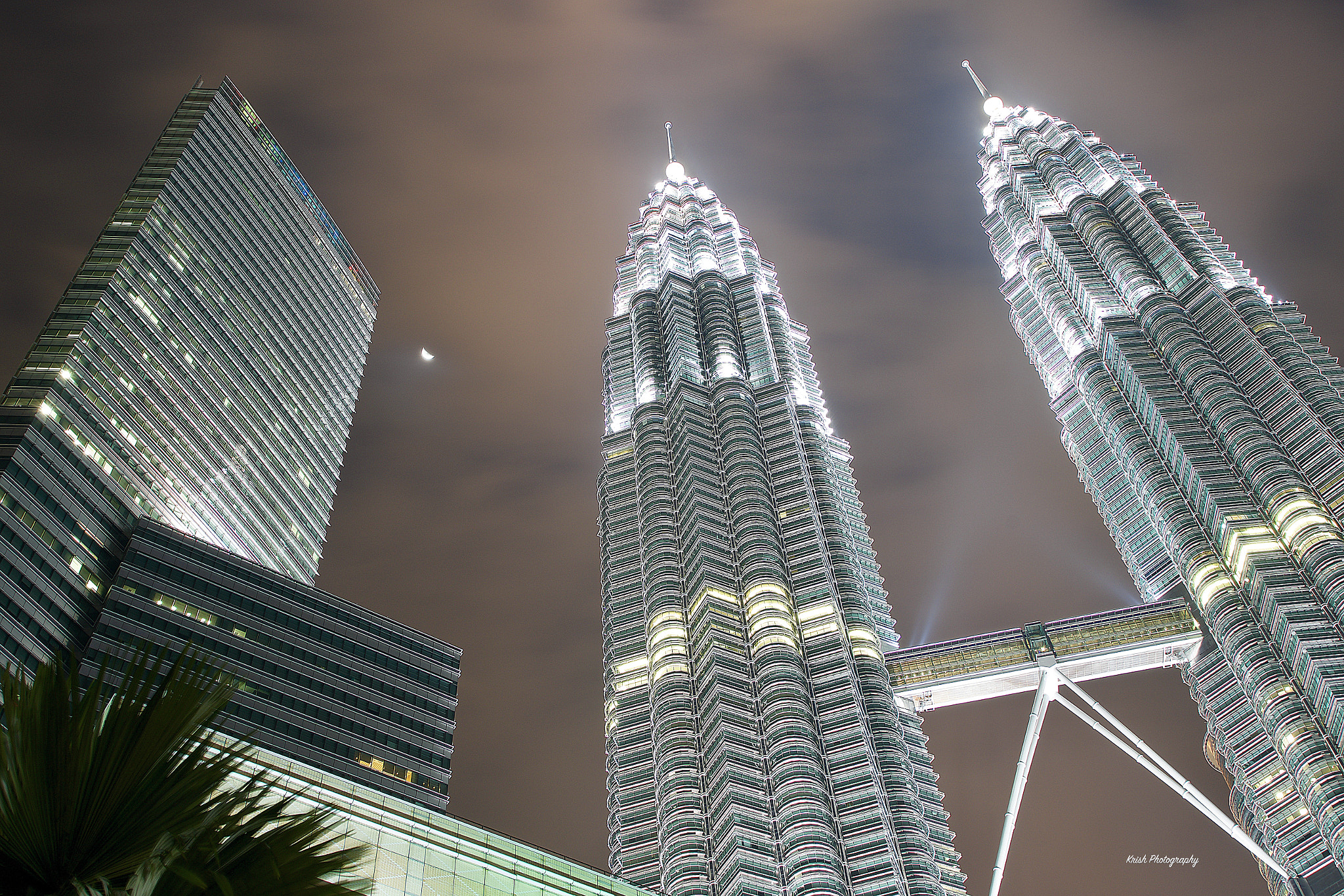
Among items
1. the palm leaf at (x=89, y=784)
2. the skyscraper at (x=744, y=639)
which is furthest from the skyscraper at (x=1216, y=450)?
the palm leaf at (x=89, y=784)

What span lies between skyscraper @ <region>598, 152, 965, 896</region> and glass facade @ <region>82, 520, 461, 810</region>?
2416cm

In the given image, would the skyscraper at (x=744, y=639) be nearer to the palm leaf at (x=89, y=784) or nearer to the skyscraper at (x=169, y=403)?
the skyscraper at (x=169, y=403)

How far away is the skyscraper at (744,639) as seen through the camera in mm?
116750

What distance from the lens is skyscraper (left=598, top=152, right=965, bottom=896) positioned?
117 metres

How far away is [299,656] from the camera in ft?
397

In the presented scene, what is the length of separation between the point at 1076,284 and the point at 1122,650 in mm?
60446

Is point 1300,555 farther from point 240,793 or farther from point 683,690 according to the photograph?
point 240,793

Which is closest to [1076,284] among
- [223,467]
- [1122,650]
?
[1122,650]

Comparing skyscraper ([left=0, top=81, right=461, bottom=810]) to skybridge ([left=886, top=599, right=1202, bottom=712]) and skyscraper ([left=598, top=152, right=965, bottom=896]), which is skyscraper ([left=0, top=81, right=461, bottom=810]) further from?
skybridge ([left=886, top=599, right=1202, bottom=712])

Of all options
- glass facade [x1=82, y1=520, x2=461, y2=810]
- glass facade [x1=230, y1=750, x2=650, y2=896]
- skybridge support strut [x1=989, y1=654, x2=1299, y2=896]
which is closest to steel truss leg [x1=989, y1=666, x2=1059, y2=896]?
skybridge support strut [x1=989, y1=654, x2=1299, y2=896]

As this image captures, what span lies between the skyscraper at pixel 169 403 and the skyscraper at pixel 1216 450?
117106 millimetres

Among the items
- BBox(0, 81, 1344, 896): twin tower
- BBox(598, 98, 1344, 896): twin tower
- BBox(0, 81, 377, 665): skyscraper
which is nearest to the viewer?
BBox(0, 81, 377, 665): skyscraper

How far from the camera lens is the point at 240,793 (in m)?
11.9

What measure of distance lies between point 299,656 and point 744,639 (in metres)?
49.2
